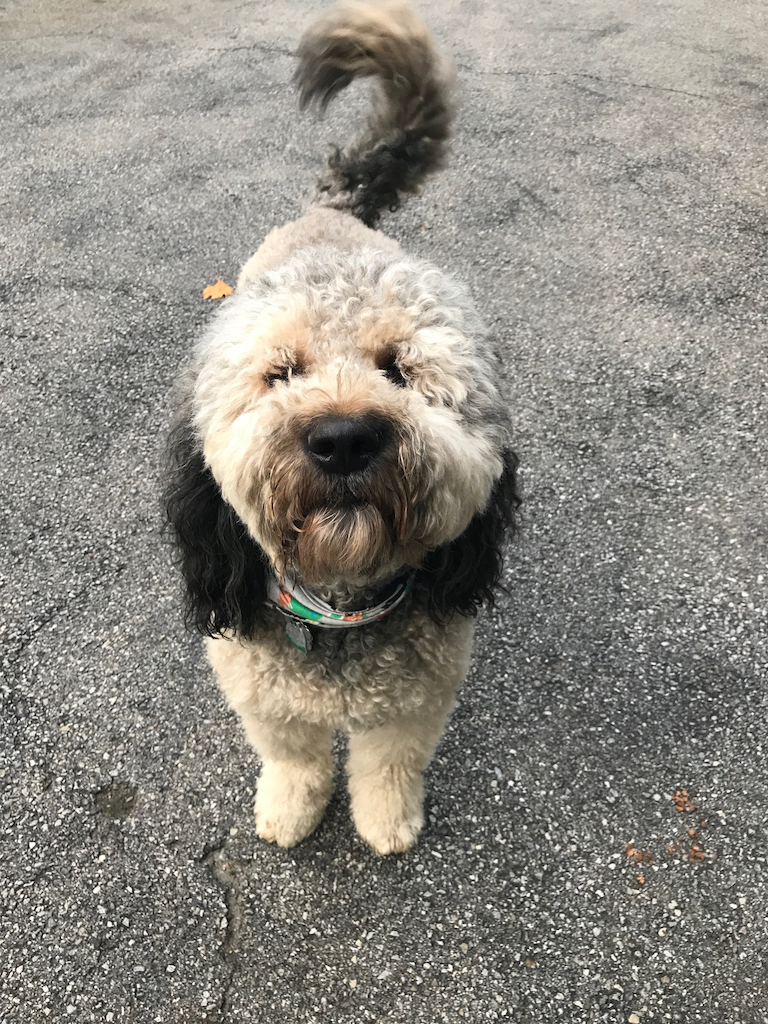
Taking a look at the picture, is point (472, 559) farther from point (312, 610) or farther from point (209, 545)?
point (209, 545)

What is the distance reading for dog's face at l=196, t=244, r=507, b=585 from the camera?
1511 mm

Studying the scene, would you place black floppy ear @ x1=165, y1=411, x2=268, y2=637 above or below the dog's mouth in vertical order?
below

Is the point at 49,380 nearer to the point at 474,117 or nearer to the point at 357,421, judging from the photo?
the point at 357,421

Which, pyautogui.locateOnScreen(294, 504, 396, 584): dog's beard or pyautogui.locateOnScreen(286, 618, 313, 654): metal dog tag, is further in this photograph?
pyautogui.locateOnScreen(286, 618, 313, 654): metal dog tag

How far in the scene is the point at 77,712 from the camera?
2.66 metres

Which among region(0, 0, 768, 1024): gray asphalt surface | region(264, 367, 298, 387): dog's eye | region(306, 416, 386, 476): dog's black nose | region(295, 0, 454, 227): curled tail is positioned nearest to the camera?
region(306, 416, 386, 476): dog's black nose

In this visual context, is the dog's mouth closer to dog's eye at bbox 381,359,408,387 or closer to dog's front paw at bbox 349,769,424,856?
dog's eye at bbox 381,359,408,387

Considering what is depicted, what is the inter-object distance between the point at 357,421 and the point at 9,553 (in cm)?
227

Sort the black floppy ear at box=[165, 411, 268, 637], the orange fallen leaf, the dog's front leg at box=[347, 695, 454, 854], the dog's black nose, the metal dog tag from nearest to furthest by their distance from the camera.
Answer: the dog's black nose < the black floppy ear at box=[165, 411, 268, 637] < the metal dog tag < the dog's front leg at box=[347, 695, 454, 854] < the orange fallen leaf

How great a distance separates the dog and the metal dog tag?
0.03 feet

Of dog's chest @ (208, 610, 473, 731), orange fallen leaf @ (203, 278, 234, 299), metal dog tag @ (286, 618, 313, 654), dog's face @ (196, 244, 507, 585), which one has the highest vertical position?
dog's face @ (196, 244, 507, 585)

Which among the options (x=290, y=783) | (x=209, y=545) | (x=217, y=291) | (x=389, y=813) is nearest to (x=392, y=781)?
(x=389, y=813)

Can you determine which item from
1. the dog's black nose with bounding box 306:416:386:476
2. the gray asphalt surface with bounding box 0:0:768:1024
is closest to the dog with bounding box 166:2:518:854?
the dog's black nose with bounding box 306:416:386:476

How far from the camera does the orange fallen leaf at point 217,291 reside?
4309mm
